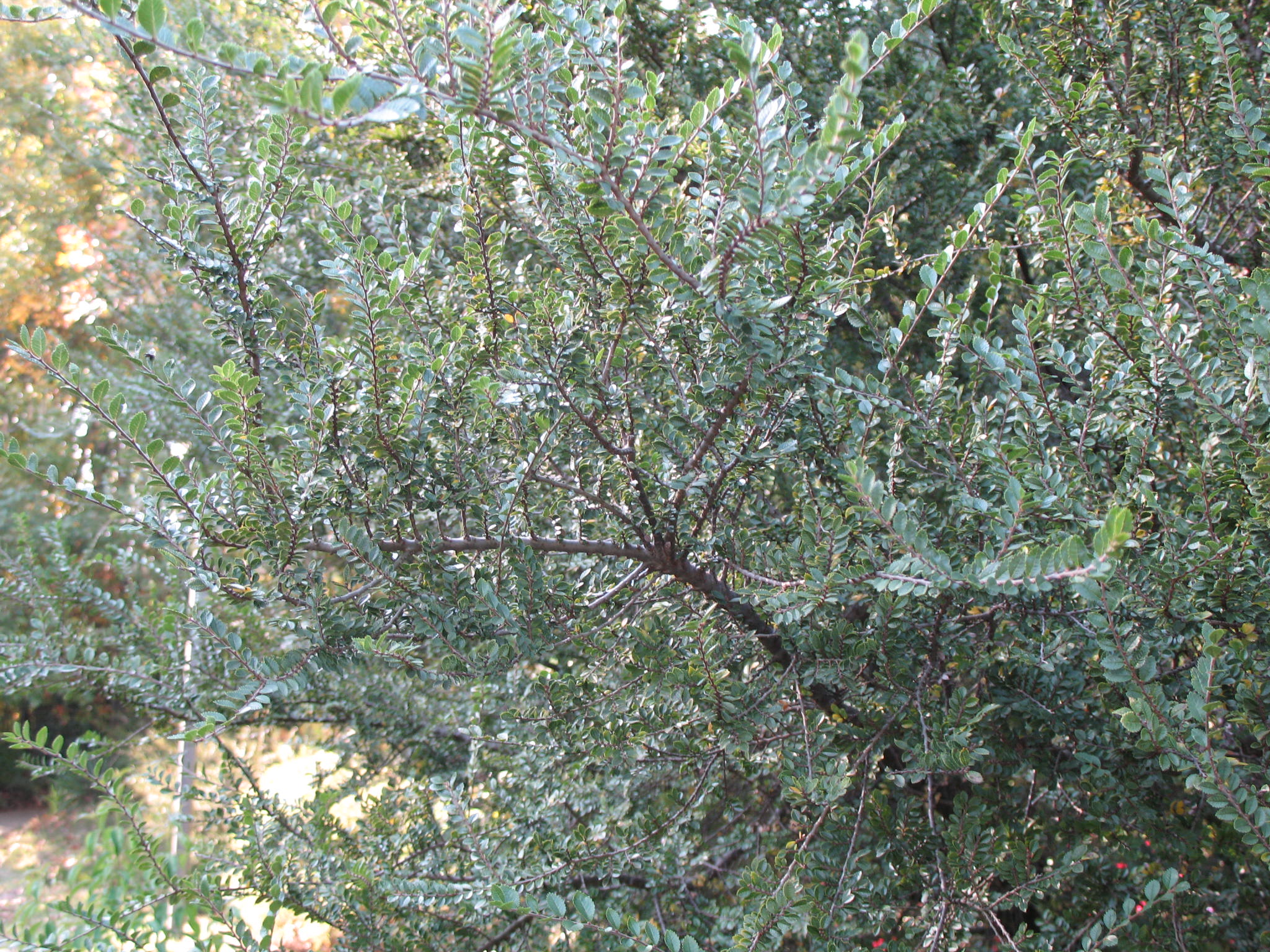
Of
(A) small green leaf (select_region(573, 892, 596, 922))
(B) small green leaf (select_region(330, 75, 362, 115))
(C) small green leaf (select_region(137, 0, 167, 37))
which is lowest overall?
(A) small green leaf (select_region(573, 892, 596, 922))

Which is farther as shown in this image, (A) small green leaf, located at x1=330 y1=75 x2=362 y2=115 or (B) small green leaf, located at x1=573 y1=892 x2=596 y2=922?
(B) small green leaf, located at x1=573 y1=892 x2=596 y2=922

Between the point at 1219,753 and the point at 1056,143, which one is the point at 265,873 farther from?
the point at 1056,143

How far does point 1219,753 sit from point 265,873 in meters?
2.04

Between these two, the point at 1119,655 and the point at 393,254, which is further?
the point at 393,254

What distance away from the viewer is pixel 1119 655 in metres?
1.17

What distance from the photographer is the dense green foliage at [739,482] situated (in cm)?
112

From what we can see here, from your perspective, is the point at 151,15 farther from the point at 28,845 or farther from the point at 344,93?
the point at 28,845

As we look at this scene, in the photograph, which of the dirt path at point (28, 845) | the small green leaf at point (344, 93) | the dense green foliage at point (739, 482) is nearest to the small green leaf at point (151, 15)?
the dense green foliage at point (739, 482)

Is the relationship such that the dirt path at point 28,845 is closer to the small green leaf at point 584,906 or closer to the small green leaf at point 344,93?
the small green leaf at point 584,906

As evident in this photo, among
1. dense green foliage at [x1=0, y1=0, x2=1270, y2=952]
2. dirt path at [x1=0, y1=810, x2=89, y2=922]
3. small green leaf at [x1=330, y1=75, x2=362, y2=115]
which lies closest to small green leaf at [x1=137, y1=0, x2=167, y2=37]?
dense green foliage at [x1=0, y1=0, x2=1270, y2=952]

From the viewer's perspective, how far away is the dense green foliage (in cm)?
112

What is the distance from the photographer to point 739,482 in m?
1.59

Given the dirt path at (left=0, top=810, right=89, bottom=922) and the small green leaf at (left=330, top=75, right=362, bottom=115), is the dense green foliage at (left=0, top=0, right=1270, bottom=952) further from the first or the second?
the dirt path at (left=0, top=810, right=89, bottom=922)

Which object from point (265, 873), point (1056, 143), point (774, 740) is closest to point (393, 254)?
point (774, 740)
